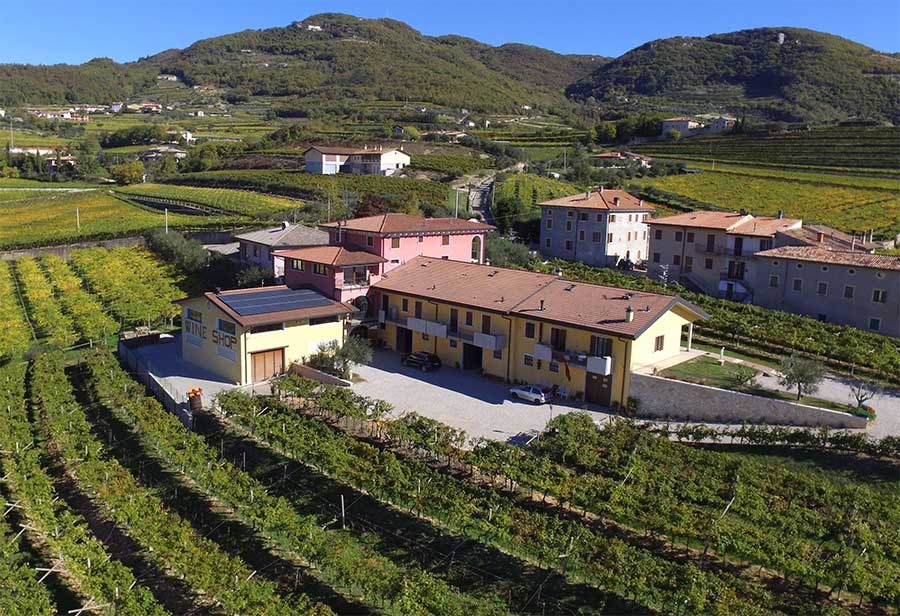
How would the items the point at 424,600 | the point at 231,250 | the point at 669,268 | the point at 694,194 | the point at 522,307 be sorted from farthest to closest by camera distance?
the point at 694,194, the point at 231,250, the point at 669,268, the point at 522,307, the point at 424,600

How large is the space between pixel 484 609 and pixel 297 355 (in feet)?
63.6

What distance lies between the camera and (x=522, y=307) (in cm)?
3188

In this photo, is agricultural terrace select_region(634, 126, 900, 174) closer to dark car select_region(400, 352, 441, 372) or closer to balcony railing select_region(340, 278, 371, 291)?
balcony railing select_region(340, 278, 371, 291)

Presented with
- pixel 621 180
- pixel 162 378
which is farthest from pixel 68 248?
pixel 621 180

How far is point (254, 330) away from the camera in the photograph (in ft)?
106

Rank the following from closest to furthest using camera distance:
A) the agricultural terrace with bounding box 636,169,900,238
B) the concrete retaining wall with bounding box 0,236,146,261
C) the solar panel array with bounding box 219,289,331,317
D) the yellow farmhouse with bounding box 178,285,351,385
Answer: the yellow farmhouse with bounding box 178,285,351,385, the solar panel array with bounding box 219,289,331,317, the concrete retaining wall with bounding box 0,236,146,261, the agricultural terrace with bounding box 636,169,900,238

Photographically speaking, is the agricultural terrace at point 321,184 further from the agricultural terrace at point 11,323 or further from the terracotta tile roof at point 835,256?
the terracotta tile roof at point 835,256

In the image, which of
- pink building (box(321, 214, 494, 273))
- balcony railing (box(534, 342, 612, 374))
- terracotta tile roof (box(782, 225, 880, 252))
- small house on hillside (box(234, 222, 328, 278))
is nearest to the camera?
balcony railing (box(534, 342, 612, 374))

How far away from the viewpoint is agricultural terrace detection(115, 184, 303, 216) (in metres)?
68.0

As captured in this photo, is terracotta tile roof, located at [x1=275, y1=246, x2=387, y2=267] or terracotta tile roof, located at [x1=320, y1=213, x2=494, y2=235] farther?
terracotta tile roof, located at [x1=320, y1=213, x2=494, y2=235]

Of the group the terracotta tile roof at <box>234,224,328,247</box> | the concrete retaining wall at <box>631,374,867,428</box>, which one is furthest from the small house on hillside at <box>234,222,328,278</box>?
the concrete retaining wall at <box>631,374,867,428</box>

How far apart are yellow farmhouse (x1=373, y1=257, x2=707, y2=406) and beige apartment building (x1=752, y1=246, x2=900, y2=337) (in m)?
10.3

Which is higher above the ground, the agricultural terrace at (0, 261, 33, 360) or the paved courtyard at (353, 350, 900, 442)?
the agricultural terrace at (0, 261, 33, 360)

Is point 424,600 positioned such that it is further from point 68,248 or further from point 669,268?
point 68,248
